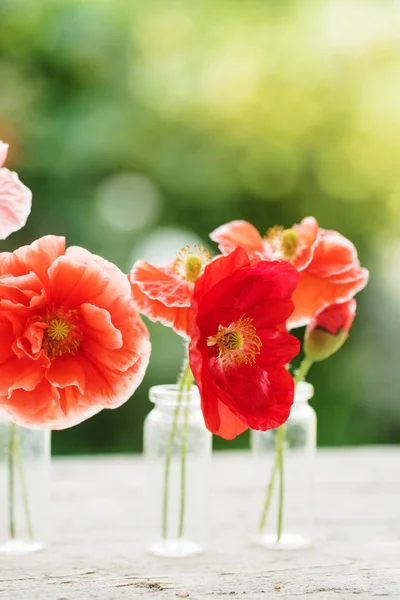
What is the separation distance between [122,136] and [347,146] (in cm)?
84

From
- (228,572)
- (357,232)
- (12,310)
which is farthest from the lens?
(357,232)

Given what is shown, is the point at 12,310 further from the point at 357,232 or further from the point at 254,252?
the point at 357,232

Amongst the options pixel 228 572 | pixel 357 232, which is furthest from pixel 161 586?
pixel 357 232

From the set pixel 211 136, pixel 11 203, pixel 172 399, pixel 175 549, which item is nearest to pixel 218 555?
pixel 175 549

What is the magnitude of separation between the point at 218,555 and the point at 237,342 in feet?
0.93

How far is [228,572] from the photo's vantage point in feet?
2.94

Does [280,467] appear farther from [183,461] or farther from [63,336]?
[63,336]

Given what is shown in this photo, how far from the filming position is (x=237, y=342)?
2.61 ft

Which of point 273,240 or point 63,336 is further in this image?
point 273,240

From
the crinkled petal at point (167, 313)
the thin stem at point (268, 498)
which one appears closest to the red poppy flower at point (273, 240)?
the crinkled petal at point (167, 313)

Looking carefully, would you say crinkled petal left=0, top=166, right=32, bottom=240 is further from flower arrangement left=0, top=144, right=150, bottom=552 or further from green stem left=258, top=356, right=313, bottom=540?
green stem left=258, top=356, right=313, bottom=540

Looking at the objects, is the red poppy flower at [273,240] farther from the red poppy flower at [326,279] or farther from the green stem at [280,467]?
the green stem at [280,467]

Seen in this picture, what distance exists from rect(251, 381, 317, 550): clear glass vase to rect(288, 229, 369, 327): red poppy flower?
0.13 meters

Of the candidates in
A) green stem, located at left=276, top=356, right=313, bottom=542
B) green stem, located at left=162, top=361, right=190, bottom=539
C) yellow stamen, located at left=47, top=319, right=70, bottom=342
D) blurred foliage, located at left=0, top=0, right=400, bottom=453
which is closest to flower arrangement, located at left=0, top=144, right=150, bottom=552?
yellow stamen, located at left=47, top=319, right=70, bottom=342
